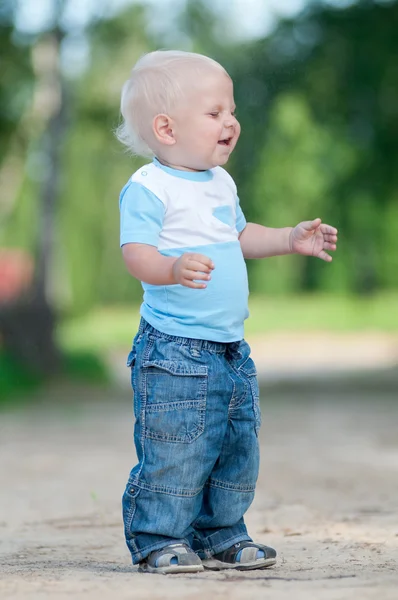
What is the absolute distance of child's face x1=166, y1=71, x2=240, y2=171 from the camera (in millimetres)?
3211

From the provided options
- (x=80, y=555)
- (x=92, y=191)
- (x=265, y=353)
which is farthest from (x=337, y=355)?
(x=80, y=555)

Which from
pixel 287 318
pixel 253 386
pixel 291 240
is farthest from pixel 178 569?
pixel 287 318

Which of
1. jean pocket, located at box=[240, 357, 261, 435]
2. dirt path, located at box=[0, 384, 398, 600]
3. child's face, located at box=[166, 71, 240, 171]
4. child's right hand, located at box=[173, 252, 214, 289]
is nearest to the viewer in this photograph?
dirt path, located at box=[0, 384, 398, 600]

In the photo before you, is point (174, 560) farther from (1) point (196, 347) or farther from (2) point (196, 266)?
(2) point (196, 266)

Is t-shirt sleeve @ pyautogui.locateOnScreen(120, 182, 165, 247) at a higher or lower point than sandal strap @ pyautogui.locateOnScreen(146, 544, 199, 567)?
higher

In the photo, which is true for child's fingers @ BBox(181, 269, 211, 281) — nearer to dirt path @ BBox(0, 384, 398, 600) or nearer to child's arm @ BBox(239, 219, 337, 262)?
child's arm @ BBox(239, 219, 337, 262)

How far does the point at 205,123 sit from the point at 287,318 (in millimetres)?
22921

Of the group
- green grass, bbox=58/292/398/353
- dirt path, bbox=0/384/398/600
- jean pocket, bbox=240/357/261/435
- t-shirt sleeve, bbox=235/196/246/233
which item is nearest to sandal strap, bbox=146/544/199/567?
dirt path, bbox=0/384/398/600

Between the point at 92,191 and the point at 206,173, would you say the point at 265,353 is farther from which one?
the point at 206,173

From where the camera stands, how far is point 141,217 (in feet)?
10.3

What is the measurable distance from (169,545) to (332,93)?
8.06m

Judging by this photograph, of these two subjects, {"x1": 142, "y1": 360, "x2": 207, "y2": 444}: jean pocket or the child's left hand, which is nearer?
{"x1": 142, "y1": 360, "x2": 207, "y2": 444}: jean pocket

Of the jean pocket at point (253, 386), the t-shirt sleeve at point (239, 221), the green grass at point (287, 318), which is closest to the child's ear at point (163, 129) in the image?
the t-shirt sleeve at point (239, 221)

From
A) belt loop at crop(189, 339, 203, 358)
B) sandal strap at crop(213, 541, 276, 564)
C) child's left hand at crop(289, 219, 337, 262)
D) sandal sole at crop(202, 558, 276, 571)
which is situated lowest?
sandal sole at crop(202, 558, 276, 571)
